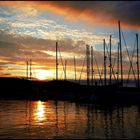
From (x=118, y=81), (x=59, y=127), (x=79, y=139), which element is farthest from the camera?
(x=118, y=81)

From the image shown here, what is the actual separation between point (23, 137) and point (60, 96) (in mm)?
59667

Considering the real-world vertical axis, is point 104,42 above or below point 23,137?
above

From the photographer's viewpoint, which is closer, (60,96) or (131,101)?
(131,101)

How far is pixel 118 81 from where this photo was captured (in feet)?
245

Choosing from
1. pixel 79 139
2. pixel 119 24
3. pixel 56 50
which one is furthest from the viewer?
pixel 56 50

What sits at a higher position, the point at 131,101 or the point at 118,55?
the point at 118,55

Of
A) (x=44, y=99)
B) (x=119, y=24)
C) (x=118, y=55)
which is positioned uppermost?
(x=119, y=24)

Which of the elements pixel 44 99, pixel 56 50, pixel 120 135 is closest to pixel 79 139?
pixel 120 135

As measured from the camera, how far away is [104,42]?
250 feet

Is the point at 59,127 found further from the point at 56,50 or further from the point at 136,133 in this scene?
the point at 56,50

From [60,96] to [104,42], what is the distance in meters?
18.9

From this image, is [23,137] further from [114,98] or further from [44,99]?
[44,99]

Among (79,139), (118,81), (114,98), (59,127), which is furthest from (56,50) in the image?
(79,139)

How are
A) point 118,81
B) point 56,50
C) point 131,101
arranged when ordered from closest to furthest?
point 131,101 < point 118,81 < point 56,50
